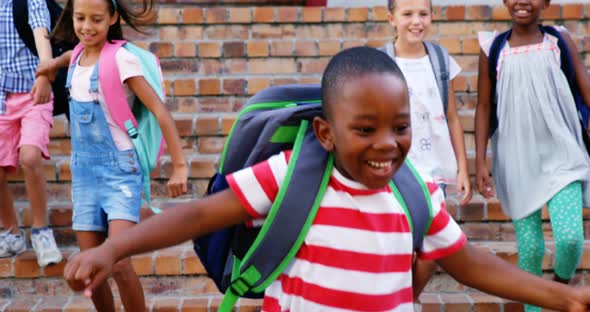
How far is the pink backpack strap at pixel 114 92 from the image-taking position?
298 cm

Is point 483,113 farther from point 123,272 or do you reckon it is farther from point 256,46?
point 256,46

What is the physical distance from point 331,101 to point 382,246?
0.36 meters

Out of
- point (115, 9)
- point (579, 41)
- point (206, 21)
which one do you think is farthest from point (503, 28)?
point (115, 9)

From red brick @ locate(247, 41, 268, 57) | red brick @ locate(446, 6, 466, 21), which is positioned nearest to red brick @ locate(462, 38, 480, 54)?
red brick @ locate(446, 6, 466, 21)

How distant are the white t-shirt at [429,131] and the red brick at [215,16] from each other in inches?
109

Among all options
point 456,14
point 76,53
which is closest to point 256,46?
point 456,14

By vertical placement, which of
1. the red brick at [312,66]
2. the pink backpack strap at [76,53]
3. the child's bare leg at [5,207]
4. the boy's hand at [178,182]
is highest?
the pink backpack strap at [76,53]

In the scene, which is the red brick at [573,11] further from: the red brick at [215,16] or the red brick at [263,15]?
the red brick at [215,16]

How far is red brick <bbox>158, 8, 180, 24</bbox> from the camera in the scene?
19.0 ft

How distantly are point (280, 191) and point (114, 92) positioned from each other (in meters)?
1.49

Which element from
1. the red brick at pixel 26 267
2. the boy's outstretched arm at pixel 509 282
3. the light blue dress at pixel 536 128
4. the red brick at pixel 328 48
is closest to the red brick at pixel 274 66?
the red brick at pixel 328 48

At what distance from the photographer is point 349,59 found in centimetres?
174

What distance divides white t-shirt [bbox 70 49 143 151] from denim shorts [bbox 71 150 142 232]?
58 mm

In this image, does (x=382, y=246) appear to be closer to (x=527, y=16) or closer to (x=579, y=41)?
(x=527, y=16)
